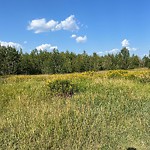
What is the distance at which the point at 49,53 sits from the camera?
67.2m

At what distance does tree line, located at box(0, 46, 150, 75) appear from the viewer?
60375 millimetres

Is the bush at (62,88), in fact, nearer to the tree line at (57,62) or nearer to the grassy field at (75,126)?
the grassy field at (75,126)

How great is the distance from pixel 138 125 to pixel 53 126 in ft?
6.52

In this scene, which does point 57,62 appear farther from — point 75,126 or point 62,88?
point 75,126

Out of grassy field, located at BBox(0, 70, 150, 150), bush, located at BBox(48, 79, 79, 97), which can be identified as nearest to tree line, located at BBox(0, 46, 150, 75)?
bush, located at BBox(48, 79, 79, 97)

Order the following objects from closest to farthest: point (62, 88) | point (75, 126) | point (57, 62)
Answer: point (75, 126) → point (62, 88) → point (57, 62)

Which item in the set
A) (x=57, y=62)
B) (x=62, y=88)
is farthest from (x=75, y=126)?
(x=57, y=62)

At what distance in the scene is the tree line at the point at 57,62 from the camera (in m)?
60.4

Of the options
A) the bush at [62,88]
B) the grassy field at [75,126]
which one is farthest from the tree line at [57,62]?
the grassy field at [75,126]

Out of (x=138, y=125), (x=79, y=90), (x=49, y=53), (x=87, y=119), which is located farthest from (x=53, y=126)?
(x=49, y=53)

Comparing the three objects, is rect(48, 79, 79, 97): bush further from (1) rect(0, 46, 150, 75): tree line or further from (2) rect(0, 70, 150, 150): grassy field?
(1) rect(0, 46, 150, 75): tree line

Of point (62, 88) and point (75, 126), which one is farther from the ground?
point (62, 88)

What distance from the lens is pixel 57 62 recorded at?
211 feet

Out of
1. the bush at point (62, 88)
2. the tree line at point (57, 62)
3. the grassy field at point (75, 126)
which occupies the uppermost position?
the tree line at point (57, 62)
